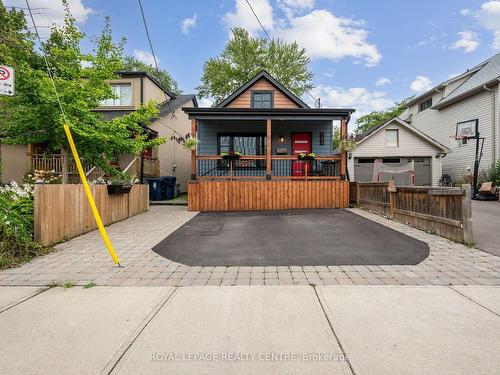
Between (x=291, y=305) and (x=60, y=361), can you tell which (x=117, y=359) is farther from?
(x=291, y=305)

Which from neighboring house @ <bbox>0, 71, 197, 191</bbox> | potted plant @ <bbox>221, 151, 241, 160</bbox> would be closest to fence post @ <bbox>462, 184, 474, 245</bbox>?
potted plant @ <bbox>221, 151, 241, 160</bbox>

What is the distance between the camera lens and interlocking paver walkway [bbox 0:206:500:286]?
3301 mm

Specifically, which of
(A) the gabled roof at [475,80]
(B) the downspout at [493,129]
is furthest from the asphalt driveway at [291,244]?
(A) the gabled roof at [475,80]

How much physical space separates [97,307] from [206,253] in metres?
2.14

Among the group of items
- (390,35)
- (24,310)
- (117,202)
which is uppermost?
(390,35)

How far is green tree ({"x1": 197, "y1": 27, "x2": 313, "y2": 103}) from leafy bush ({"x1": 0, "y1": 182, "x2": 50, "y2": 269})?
25123 mm

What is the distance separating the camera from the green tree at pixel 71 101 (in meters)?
7.13

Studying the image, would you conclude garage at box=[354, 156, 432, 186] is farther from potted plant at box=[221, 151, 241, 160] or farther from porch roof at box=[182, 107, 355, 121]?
potted plant at box=[221, 151, 241, 160]

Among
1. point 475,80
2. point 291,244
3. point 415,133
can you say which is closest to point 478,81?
point 475,80

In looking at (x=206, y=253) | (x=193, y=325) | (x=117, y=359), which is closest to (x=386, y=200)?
(x=206, y=253)

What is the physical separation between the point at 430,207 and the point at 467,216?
3.42 ft

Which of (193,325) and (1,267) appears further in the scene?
(1,267)

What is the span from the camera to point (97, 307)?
2.63 metres

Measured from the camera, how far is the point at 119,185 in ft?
25.7
